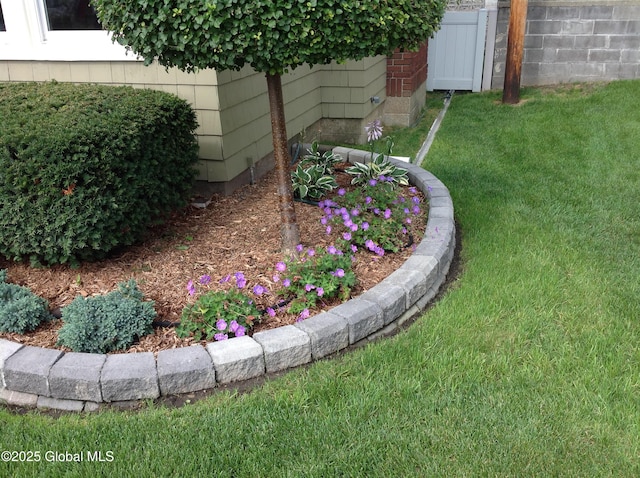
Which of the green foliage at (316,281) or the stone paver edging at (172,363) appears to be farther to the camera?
the green foliage at (316,281)

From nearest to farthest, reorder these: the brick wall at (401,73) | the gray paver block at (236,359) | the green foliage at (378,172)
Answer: the gray paver block at (236,359) < the green foliage at (378,172) < the brick wall at (401,73)

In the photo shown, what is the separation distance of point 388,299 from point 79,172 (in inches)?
70.2

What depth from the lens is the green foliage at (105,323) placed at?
2.81 meters

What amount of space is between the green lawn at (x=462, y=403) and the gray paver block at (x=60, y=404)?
0.34 feet

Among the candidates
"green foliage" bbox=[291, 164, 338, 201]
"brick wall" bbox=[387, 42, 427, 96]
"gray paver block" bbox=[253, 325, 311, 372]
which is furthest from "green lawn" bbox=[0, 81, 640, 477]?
"brick wall" bbox=[387, 42, 427, 96]

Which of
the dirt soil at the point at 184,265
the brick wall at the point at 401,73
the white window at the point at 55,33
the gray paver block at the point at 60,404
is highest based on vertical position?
the white window at the point at 55,33

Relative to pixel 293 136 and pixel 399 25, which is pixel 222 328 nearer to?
pixel 399 25

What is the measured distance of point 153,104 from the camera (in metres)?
3.76

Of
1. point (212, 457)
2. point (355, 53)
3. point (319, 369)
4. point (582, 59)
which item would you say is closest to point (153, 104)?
point (355, 53)

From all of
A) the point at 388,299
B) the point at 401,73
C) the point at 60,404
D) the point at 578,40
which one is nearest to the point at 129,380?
the point at 60,404

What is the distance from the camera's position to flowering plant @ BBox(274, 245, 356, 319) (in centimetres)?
316

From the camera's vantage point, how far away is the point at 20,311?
2947 millimetres

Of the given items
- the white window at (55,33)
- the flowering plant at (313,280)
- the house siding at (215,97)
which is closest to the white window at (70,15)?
the white window at (55,33)

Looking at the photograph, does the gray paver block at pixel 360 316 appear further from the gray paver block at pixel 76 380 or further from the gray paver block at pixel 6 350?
the gray paver block at pixel 6 350
